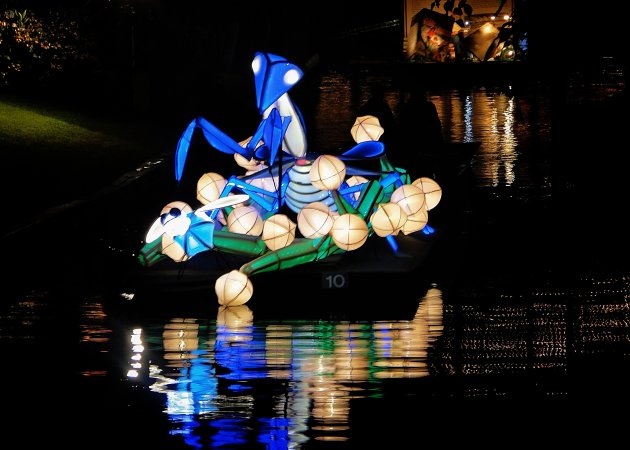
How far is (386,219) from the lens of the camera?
13688 mm

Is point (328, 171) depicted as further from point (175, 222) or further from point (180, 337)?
point (180, 337)

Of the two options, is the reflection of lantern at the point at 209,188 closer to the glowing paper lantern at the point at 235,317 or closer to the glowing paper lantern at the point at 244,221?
the glowing paper lantern at the point at 244,221

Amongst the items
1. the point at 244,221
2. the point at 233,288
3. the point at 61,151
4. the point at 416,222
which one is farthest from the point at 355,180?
the point at 61,151

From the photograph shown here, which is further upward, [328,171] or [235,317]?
[328,171]

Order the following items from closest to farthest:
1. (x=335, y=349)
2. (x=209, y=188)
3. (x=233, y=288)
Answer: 1. (x=335, y=349)
2. (x=233, y=288)
3. (x=209, y=188)

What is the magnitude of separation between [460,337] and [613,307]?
6.17ft

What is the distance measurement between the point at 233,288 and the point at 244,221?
1.11 metres

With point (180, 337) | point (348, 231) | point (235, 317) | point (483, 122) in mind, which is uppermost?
point (483, 122)

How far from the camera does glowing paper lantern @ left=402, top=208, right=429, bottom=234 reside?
1429cm

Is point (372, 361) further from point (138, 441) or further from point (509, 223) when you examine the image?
point (509, 223)

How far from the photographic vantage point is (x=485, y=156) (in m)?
25.2

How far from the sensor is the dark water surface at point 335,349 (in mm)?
8898

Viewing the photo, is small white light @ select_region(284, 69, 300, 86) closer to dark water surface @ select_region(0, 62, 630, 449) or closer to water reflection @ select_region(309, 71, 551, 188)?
dark water surface @ select_region(0, 62, 630, 449)

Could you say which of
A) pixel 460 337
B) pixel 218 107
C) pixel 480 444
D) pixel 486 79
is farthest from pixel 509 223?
pixel 486 79
